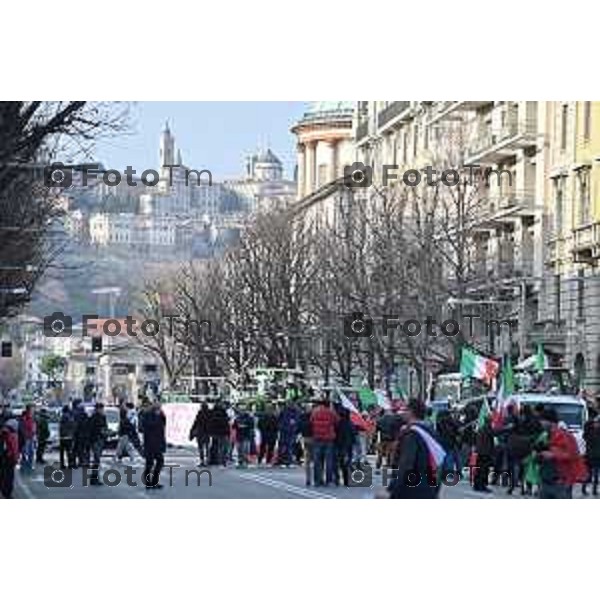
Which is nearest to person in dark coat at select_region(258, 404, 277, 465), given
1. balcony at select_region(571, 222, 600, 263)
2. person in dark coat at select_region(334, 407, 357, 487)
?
person in dark coat at select_region(334, 407, 357, 487)

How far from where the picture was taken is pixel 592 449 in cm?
3434

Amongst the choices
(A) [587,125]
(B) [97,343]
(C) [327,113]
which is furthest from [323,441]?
(A) [587,125]

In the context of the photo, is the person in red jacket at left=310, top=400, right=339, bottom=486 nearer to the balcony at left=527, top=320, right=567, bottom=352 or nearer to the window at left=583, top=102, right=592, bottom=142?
the balcony at left=527, top=320, right=567, bottom=352

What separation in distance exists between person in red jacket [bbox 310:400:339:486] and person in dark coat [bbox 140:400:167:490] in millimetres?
3360

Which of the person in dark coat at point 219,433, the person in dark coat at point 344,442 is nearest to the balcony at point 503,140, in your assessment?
the person in dark coat at point 219,433

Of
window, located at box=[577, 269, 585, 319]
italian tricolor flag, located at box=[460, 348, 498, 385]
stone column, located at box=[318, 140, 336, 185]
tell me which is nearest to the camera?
stone column, located at box=[318, 140, 336, 185]

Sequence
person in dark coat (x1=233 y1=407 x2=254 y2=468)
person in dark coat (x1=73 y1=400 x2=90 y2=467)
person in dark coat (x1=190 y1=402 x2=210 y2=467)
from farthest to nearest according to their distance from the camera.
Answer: person in dark coat (x1=233 y1=407 x2=254 y2=468) < person in dark coat (x1=190 y1=402 x2=210 y2=467) < person in dark coat (x1=73 y1=400 x2=90 y2=467)

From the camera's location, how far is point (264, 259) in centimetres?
4884

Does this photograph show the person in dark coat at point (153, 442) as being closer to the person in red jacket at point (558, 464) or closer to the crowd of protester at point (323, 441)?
the crowd of protester at point (323, 441)

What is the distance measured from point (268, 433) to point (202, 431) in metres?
3.73

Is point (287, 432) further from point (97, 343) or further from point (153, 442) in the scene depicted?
point (153, 442)

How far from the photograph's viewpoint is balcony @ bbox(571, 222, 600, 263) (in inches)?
2227
